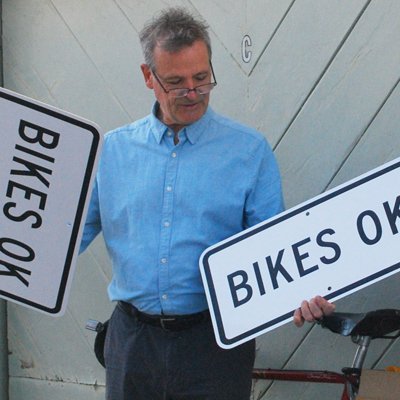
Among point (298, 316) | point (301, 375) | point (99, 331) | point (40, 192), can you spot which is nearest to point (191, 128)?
point (40, 192)

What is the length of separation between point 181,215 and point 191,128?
262 millimetres

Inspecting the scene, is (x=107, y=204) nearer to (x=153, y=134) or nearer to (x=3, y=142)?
(x=153, y=134)

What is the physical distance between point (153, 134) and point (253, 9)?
3.01 feet

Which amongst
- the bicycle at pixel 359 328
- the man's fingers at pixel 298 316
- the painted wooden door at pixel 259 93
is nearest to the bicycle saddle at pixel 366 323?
the bicycle at pixel 359 328

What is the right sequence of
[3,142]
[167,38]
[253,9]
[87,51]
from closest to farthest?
[3,142] → [167,38] → [253,9] → [87,51]

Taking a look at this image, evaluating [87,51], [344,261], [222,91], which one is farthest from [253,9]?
[344,261]

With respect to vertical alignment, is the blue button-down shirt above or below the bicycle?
above

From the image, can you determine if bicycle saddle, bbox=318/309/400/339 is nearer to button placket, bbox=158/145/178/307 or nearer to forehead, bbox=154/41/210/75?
button placket, bbox=158/145/178/307

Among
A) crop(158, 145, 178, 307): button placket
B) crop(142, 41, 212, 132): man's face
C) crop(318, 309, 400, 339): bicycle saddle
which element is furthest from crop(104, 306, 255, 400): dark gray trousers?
crop(142, 41, 212, 132): man's face

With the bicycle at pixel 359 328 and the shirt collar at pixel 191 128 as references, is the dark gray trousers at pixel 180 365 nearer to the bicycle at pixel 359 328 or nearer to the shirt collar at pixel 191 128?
the bicycle at pixel 359 328

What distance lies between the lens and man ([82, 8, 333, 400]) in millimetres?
3064

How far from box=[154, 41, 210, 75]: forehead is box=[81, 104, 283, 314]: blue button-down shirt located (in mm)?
179

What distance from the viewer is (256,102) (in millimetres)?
3918

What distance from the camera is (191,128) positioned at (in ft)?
10.3
